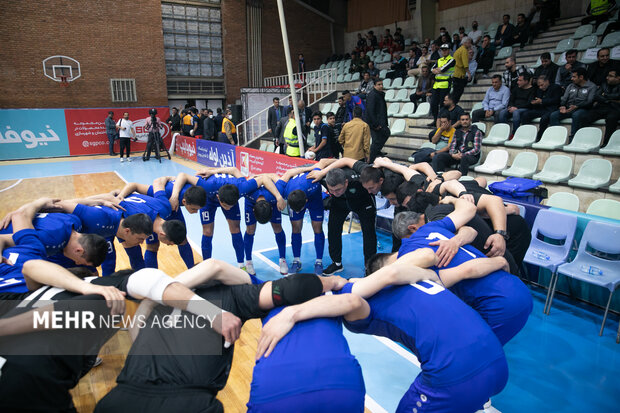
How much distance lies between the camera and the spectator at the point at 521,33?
39.0 feet

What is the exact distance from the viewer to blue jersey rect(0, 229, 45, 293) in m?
2.38

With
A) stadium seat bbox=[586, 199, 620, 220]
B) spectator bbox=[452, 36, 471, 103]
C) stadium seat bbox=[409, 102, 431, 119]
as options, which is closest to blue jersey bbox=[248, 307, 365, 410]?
stadium seat bbox=[586, 199, 620, 220]

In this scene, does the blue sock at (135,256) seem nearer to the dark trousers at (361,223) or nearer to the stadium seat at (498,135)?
the dark trousers at (361,223)

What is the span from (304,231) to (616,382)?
5043 millimetres

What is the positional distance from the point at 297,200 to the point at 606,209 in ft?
12.9

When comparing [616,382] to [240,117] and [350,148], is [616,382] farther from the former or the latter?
[240,117]

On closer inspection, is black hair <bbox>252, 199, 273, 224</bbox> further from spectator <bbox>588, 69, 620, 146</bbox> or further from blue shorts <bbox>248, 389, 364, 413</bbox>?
spectator <bbox>588, 69, 620, 146</bbox>

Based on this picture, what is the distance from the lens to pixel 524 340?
378 cm

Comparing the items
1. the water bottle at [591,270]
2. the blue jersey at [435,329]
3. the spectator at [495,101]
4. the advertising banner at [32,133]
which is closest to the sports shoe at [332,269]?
the water bottle at [591,270]

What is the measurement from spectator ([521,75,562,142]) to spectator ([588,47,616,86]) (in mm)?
652

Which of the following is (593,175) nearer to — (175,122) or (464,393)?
(464,393)

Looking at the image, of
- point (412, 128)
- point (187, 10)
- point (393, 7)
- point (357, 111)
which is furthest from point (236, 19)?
point (357, 111)

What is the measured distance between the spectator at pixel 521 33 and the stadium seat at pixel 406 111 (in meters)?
4.24

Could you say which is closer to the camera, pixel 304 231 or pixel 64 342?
pixel 64 342
